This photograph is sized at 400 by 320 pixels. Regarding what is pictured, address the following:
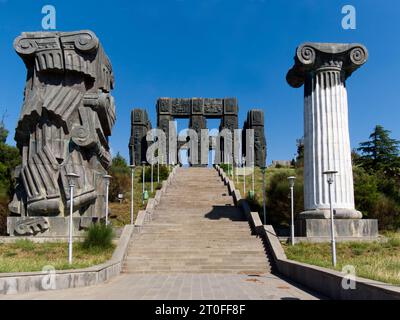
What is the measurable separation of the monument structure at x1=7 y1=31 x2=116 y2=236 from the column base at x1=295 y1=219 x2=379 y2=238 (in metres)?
7.81

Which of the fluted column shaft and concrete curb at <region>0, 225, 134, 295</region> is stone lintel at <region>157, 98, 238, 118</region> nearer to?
the fluted column shaft

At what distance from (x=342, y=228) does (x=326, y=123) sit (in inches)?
153

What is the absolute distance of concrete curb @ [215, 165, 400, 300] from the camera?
562 cm

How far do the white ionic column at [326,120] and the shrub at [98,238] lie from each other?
703cm

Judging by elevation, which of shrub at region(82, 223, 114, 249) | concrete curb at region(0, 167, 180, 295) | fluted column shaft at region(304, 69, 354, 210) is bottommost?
concrete curb at region(0, 167, 180, 295)

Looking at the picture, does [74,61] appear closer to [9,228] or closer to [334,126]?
[9,228]

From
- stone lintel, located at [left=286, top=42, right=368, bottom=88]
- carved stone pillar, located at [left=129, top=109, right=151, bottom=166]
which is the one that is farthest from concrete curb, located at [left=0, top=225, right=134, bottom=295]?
carved stone pillar, located at [left=129, top=109, right=151, bottom=166]

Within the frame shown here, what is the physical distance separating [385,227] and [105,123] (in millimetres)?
13238
